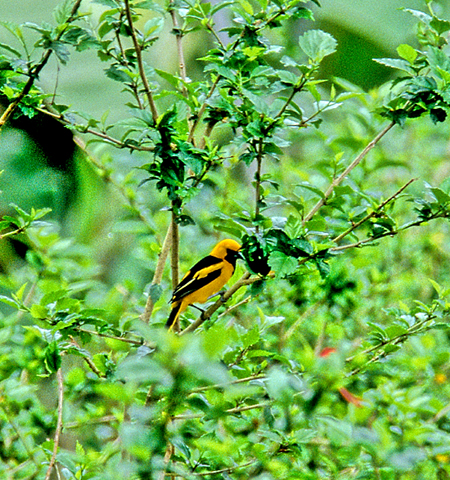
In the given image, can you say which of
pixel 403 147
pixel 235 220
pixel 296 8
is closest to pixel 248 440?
pixel 235 220

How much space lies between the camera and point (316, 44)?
1869 mm

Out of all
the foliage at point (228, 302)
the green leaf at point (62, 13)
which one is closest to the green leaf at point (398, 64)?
the foliage at point (228, 302)

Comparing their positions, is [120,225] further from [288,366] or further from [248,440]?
[248,440]

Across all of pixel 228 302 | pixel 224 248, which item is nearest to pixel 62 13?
pixel 228 302

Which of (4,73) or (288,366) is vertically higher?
(4,73)

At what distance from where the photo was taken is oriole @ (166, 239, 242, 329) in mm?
2438

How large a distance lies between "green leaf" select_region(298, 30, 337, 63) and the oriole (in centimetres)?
87

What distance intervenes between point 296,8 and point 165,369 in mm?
1335

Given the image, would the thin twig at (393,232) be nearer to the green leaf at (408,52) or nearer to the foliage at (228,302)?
the foliage at (228,302)

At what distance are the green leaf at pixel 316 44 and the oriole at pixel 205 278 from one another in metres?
0.87

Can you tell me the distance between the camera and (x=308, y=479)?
1.32 metres

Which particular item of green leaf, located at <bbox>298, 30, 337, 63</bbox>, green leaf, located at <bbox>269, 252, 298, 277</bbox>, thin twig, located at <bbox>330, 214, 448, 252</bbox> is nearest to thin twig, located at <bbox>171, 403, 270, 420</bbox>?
green leaf, located at <bbox>269, 252, 298, 277</bbox>

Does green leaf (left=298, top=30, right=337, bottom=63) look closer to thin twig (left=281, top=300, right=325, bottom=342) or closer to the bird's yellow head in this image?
the bird's yellow head

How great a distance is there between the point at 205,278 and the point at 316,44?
1.19m
